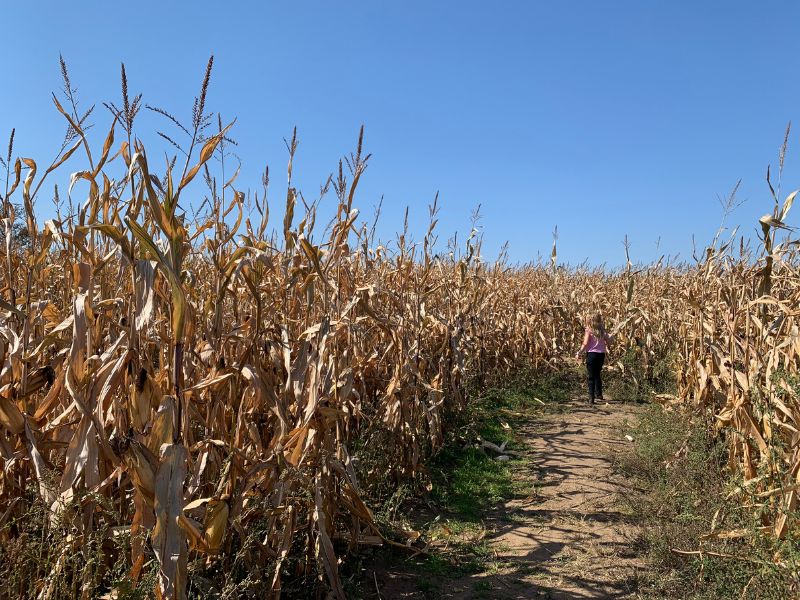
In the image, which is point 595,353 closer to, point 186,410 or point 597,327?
point 597,327

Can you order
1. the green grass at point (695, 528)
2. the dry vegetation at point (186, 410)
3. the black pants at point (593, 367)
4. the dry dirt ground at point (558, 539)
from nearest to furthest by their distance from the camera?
1. the dry vegetation at point (186, 410)
2. the green grass at point (695, 528)
3. the dry dirt ground at point (558, 539)
4. the black pants at point (593, 367)

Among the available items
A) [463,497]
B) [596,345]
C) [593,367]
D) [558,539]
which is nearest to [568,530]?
[558,539]

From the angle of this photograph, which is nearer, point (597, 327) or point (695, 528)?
point (695, 528)

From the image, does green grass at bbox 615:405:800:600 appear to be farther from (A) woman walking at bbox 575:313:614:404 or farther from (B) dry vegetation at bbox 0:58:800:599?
(A) woman walking at bbox 575:313:614:404

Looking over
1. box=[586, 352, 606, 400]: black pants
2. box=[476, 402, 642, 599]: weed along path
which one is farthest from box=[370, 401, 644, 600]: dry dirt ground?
box=[586, 352, 606, 400]: black pants

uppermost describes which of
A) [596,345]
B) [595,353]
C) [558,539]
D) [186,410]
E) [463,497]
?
[596,345]

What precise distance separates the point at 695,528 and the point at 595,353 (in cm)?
463

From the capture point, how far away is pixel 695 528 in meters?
3.58

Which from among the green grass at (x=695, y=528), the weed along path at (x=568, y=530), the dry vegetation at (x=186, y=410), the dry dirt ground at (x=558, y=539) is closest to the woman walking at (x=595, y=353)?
the weed along path at (x=568, y=530)

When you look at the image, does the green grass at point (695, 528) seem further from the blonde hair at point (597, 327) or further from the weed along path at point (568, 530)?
the blonde hair at point (597, 327)

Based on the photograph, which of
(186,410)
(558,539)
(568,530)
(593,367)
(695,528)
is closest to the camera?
(186,410)

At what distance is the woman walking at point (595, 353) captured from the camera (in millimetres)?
8039

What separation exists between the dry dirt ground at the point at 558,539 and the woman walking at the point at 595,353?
2.07m

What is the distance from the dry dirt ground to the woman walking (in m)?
2.07
